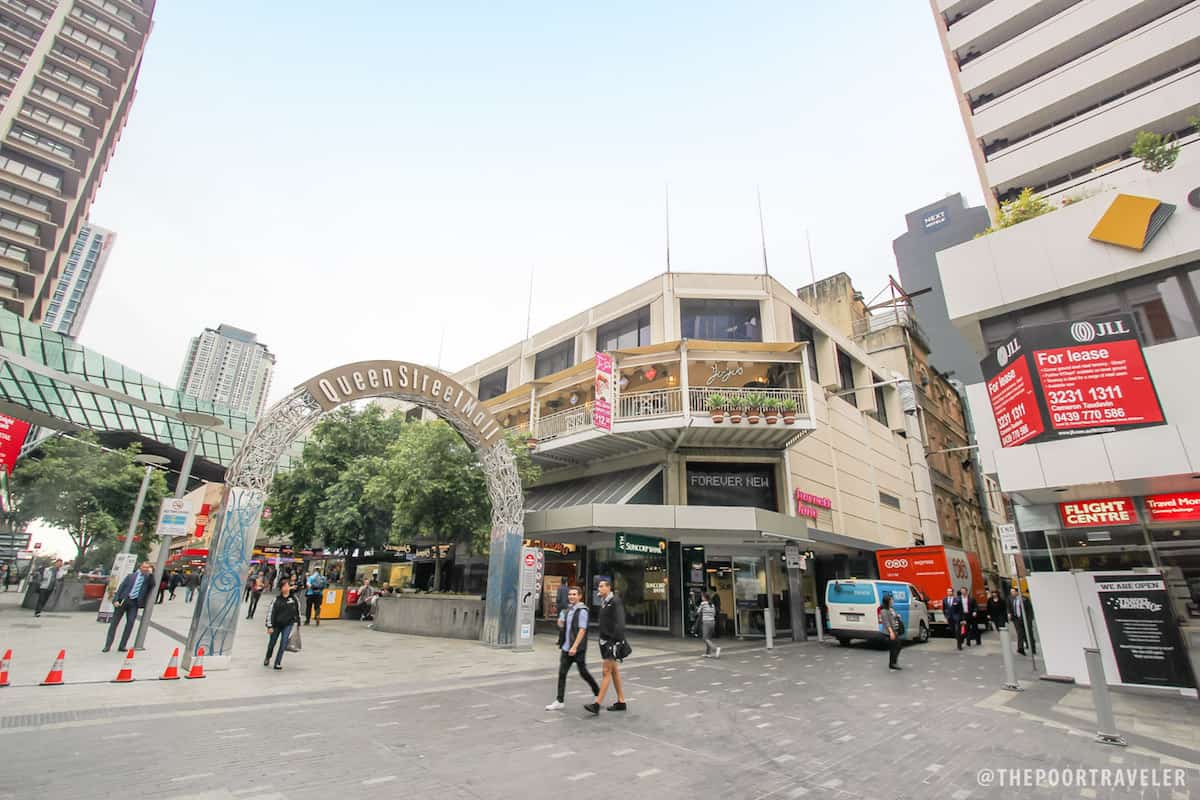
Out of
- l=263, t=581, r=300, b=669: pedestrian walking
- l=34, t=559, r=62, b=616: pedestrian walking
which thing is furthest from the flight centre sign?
l=34, t=559, r=62, b=616: pedestrian walking

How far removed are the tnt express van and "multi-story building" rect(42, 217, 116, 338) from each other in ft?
592

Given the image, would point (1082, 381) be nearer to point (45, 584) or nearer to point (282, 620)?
point (282, 620)

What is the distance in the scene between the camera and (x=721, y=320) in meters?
24.7

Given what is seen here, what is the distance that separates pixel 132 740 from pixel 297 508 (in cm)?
2279

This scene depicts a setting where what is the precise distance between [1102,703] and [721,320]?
19355mm

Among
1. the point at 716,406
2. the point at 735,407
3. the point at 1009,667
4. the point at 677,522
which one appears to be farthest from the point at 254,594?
→ the point at 1009,667

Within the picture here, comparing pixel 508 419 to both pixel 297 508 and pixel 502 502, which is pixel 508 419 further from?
pixel 502 502

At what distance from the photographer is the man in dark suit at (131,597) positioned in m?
11.7

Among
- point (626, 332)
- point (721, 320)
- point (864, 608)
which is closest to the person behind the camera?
point (864, 608)

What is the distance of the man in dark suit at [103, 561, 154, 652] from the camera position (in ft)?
38.3

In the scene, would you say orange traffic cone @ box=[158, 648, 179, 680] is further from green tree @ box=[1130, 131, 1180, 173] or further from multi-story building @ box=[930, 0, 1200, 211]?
multi-story building @ box=[930, 0, 1200, 211]

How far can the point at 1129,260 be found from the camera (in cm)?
1226

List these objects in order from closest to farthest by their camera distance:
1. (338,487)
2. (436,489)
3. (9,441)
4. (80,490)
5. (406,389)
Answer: (406,389) → (436,489) → (9,441) → (80,490) → (338,487)

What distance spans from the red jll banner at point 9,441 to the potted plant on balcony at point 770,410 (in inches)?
1306
